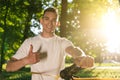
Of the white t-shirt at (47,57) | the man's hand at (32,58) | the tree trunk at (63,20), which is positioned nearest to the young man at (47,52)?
the white t-shirt at (47,57)

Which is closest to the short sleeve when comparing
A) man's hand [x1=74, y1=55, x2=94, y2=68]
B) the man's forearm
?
the man's forearm

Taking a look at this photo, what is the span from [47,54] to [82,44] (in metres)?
25.7

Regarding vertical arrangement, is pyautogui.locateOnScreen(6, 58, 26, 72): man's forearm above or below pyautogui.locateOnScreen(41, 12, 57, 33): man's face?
below

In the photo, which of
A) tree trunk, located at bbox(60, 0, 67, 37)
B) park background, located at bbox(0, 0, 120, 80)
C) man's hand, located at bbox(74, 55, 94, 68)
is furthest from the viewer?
park background, located at bbox(0, 0, 120, 80)

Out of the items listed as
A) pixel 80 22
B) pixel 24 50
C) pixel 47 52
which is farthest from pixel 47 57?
pixel 80 22

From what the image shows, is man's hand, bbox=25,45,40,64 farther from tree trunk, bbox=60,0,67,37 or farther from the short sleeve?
tree trunk, bbox=60,0,67,37

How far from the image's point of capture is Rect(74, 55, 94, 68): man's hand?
4793 millimetres

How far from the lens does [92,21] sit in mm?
32312

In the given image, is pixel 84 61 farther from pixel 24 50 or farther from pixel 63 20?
pixel 63 20

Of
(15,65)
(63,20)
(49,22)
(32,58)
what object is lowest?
(15,65)

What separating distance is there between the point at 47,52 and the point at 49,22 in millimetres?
425

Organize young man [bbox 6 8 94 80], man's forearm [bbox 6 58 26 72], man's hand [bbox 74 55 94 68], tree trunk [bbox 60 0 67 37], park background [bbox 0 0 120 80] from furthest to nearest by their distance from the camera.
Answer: park background [bbox 0 0 120 80] < tree trunk [bbox 60 0 67 37] < young man [bbox 6 8 94 80] < man's forearm [bbox 6 58 26 72] < man's hand [bbox 74 55 94 68]

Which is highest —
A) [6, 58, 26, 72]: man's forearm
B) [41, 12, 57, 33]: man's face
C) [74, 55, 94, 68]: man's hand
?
[41, 12, 57, 33]: man's face

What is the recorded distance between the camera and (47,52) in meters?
5.26
